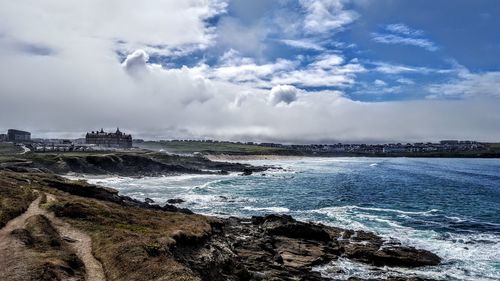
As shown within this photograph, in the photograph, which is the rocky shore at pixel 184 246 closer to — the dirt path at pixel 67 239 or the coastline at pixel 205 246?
the coastline at pixel 205 246

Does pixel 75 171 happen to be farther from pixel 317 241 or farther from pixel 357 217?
pixel 317 241

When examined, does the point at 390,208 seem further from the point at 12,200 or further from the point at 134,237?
the point at 12,200

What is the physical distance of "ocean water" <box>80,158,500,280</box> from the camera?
4078 centimetres

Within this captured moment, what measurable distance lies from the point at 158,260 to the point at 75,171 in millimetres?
97866

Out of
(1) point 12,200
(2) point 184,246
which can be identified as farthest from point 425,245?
(1) point 12,200

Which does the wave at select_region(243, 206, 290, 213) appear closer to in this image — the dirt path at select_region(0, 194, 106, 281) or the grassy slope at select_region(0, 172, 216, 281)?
the grassy slope at select_region(0, 172, 216, 281)

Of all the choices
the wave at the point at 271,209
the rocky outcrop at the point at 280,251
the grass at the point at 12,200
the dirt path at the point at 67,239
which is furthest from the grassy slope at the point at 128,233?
the wave at the point at 271,209

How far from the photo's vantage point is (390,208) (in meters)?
71.2

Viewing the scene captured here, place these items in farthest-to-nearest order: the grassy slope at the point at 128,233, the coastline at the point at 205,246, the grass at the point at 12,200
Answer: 1. the grass at the point at 12,200
2. the coastline at the point at 205,246
3. the grassy slope at the point at 128,233

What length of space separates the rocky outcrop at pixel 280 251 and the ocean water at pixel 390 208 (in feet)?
5.72

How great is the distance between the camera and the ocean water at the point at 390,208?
40781 mm

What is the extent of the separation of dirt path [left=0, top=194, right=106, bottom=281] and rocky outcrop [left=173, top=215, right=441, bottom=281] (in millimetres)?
5934

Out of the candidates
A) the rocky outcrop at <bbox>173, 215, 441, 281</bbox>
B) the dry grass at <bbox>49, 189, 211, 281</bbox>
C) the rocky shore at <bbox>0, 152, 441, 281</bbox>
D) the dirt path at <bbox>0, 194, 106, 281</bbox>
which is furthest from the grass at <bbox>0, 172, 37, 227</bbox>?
the rocky outcrop at <bbox>173, 215, 441, 281</bbox>

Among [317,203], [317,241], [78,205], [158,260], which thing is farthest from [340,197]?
[158,260]
